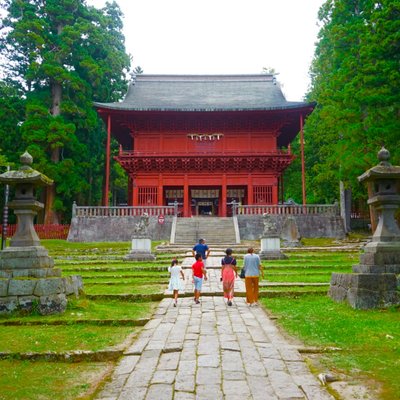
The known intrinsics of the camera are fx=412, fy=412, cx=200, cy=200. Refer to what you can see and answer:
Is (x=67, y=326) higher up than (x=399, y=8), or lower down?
lower down

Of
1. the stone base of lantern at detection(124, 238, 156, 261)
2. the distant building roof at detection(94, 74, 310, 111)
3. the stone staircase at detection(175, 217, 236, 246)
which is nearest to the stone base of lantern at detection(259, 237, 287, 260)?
the stone base of lantern at detection(124, 238, 156, 261)

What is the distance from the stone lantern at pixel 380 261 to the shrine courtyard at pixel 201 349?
0.28 metres

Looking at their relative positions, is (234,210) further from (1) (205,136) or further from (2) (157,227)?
(1) (205,136)

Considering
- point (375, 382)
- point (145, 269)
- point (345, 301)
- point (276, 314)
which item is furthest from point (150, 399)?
point (145, 269)

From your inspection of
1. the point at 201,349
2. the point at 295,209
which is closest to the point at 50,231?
the point at 295,209

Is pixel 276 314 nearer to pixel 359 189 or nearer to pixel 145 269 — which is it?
pixel 145 269

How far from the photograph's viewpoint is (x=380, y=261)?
768 centimetres

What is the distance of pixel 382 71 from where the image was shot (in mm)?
18172

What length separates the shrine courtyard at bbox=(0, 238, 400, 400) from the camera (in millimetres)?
3918

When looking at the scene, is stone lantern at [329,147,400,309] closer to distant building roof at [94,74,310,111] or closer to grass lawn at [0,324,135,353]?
grass lawn at [0,324,135,353]

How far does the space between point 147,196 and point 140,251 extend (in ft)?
45.0

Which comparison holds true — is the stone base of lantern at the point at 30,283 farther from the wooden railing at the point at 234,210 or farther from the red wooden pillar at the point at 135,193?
the red wooden pillar at the point at 135,193

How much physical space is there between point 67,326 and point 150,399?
3.58 meters

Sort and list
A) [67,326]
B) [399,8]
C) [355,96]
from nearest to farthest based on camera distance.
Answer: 1. [67,326]
2. [399,8]
3. [355,96]
